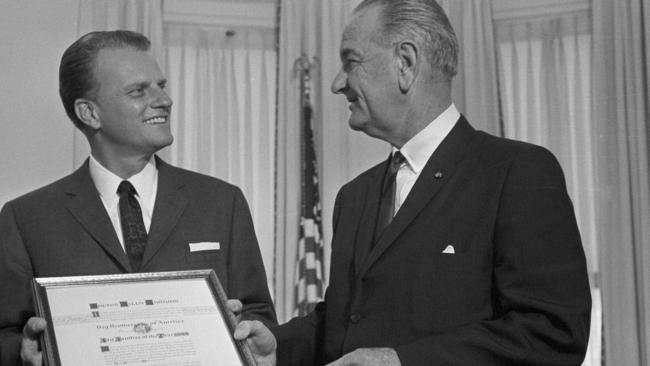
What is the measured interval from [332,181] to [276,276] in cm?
83

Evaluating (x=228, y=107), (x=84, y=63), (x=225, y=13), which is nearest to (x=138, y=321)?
(x=84, y=63)

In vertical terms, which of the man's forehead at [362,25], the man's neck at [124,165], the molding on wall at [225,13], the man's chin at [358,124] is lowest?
the man's neck at [124,165]

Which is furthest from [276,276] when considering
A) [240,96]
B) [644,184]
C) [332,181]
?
[644,184]

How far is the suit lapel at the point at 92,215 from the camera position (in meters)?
2.81

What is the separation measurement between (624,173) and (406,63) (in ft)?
13.2

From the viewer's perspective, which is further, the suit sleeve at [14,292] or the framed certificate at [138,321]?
the suit sleeve at [14,292]

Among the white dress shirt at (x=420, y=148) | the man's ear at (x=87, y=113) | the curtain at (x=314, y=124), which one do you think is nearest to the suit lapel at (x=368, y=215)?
the white dress shirt at (x=420, y=148)

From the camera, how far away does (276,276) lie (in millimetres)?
6348

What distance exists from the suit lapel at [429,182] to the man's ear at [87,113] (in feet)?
4.12

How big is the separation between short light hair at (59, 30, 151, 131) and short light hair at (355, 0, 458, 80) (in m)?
1.09

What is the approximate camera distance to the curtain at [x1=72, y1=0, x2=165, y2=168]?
628cm

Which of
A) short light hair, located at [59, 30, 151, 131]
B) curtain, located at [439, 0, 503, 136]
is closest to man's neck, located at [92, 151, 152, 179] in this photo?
short light hair, located at [59, 30, 151, 131]

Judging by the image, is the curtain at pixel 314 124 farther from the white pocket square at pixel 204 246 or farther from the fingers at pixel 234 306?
the fingers at pixel 234 306

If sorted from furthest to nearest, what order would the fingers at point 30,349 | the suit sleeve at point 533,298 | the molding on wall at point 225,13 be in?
the molding on wall at point 225,13 → the fingers at point 30,349 → the suit sleeve at point 533,298
